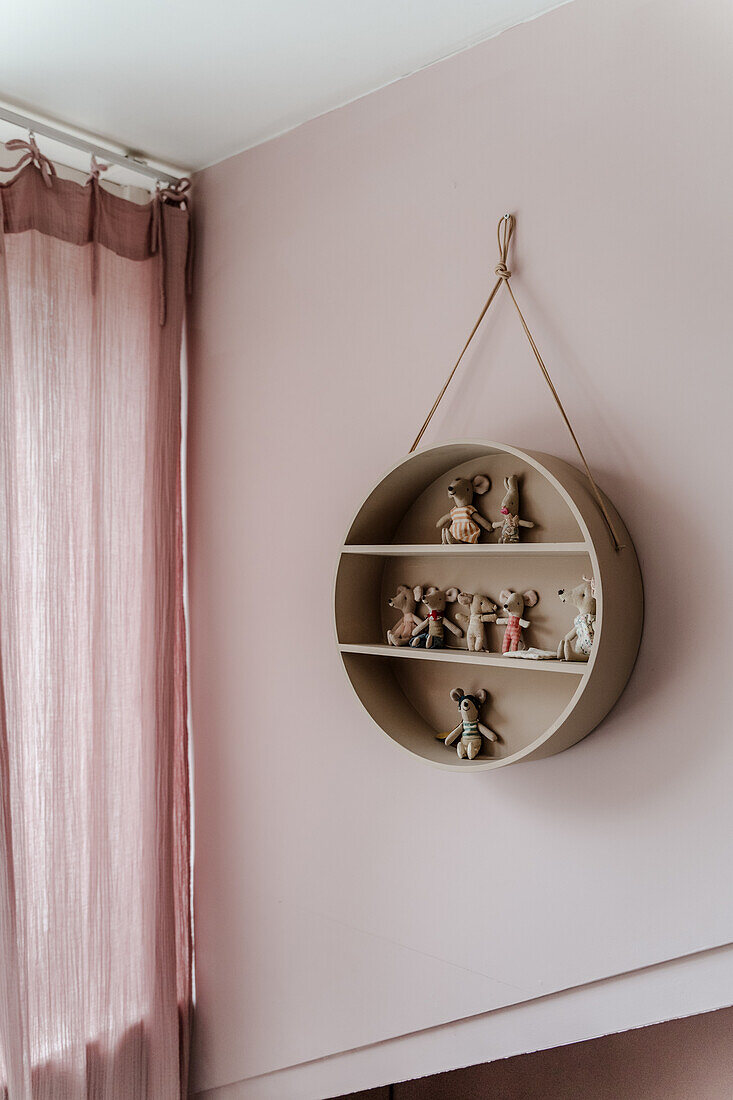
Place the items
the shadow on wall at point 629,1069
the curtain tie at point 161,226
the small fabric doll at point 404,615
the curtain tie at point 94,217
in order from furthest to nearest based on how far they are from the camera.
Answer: the curtain tie at point 161,226, the curtain tie at point 94,217, the shadow on wall at point 629,1069, the small fabric doll at point 404,615

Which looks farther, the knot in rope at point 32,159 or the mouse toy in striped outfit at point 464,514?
the knot in rope at point 32,159

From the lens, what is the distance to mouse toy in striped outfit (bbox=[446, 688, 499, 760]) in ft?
4.92

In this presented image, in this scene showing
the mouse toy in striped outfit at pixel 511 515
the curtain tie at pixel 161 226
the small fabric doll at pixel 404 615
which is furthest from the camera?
the curtain tie at pixel 161 226

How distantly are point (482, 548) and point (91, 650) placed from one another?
38.4 inches

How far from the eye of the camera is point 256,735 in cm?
199

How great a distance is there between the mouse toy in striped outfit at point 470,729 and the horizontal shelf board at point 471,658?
9 centimetres

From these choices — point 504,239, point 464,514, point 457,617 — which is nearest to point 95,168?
point 504,239

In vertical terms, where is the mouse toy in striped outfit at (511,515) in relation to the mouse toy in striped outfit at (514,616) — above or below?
above

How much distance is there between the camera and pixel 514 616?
58.4 inches

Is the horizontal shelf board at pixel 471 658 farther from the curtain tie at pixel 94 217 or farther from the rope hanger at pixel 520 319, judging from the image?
the curtain tie at pixel 94 217

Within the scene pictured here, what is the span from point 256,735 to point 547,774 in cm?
75

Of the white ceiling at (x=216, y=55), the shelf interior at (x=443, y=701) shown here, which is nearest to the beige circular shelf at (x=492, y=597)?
the shelf interior at (x=443, y=701)

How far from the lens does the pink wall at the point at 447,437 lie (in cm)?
135

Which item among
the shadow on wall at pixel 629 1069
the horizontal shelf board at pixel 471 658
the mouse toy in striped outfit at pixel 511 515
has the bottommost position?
the shadow on wall at pixel 629 1069
